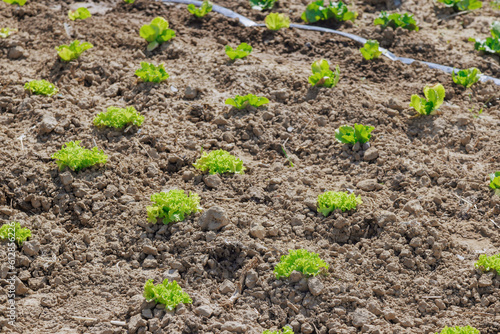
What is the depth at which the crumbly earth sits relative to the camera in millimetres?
3826

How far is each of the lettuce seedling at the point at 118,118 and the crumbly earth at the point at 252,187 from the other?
110mm

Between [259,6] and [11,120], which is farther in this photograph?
[259,6]

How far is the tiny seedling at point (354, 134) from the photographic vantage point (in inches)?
192

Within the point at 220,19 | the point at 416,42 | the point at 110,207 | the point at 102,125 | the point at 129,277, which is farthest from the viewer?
the point at 220,19

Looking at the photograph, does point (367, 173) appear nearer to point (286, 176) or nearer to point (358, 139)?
point (358, 139)

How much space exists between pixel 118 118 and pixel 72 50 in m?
1.31

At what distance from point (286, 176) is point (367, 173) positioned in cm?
72

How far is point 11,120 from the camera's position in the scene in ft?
17.2

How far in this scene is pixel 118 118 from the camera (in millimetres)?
5023

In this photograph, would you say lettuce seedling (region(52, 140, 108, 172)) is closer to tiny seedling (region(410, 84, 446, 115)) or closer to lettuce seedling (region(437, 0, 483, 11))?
tiny seedling (region(410, 84, 446, 115))

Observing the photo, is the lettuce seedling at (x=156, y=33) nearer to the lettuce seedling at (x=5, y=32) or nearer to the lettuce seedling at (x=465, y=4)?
the lettuce seedling at (x=5, y=32)

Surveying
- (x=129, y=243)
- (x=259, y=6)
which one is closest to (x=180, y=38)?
(x=259, y=6)

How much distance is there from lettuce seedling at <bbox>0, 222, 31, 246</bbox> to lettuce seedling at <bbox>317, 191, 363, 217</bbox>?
2.33m

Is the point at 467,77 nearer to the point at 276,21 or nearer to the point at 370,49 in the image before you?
the point at 370,49
